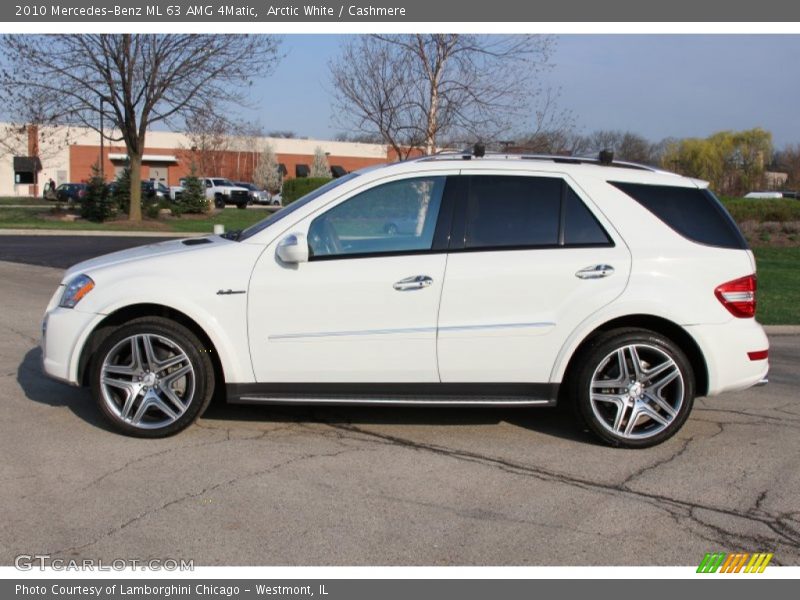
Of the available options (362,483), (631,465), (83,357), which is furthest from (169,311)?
(631,465)

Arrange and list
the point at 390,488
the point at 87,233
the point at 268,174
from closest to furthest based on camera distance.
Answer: the point at 390,488 → the point at 87,233 → the point at 268,174

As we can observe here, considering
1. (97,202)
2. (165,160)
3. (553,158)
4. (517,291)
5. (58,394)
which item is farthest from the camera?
(165,160)

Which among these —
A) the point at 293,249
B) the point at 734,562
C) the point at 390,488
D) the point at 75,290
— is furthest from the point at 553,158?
the point at 75,290

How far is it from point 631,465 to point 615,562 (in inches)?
57.4

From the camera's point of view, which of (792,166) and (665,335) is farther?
(792,166)

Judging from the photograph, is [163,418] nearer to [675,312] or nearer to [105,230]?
[675,312]

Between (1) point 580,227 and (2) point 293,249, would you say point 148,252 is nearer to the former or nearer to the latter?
(2) point 293,249

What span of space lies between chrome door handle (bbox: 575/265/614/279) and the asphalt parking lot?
1.14 meters

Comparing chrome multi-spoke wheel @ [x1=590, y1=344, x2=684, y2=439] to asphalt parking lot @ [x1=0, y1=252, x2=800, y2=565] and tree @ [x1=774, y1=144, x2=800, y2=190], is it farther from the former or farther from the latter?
tree @ [x1=774, y1=144, x2=800, y2=190]

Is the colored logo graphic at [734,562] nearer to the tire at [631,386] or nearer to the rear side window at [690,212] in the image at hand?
the tire at [631,386]

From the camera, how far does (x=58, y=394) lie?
21.9 feet

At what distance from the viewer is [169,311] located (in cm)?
572

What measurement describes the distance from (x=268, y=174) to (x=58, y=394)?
6394cm

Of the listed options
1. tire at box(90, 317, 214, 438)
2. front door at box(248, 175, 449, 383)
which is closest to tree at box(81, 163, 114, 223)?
tire at box(90, 317, 214, 438)
